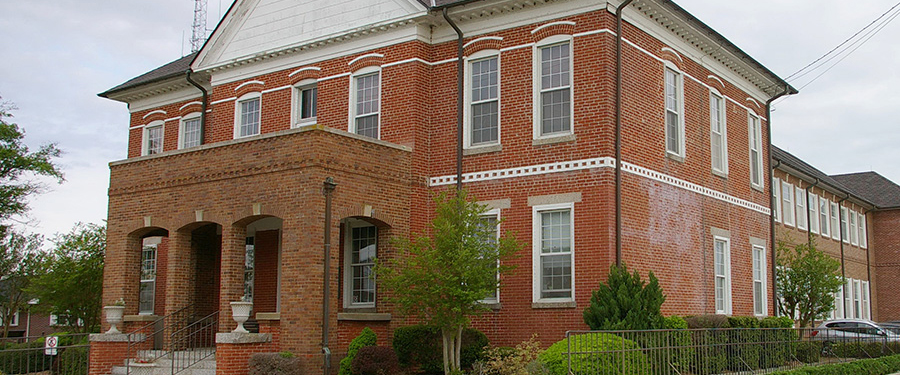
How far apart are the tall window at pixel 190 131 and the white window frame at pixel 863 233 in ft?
106

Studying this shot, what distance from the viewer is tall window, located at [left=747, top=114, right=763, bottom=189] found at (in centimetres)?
2603

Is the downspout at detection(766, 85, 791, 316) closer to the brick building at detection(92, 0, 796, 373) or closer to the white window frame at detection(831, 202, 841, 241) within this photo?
the brick building at detection(92, 0, 796, 373)

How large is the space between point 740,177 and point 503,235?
344 inches

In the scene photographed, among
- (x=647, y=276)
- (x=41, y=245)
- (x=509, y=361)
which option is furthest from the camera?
(x=41, y=245)

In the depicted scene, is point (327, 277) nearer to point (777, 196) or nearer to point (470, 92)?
point (470, 92)

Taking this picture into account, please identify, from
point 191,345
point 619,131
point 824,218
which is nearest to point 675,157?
point 619,131

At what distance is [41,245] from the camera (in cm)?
4378

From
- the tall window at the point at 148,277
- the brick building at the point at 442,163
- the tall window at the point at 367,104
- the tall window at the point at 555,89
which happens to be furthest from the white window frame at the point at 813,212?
the tall window at the point at 148,277

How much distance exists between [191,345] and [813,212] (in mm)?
26957

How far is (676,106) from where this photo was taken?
2206 cm

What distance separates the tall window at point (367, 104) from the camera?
2167cm

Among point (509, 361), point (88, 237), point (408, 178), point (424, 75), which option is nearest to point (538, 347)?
point (509, 361)

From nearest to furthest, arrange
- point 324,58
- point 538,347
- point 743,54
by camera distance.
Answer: point 538,347
point 324,58
point 743,54

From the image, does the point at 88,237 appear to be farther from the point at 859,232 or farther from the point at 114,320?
the point at 859,232
